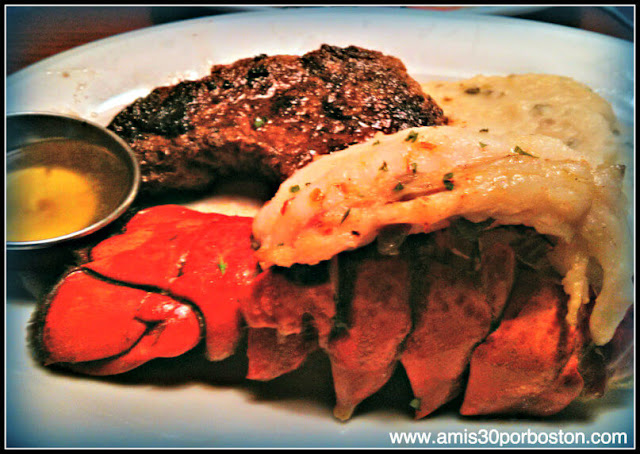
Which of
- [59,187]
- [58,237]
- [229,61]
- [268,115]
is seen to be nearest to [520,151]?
[268,115]

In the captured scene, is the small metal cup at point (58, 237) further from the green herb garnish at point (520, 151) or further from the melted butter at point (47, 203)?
the green herb garnish at point (520, 151)

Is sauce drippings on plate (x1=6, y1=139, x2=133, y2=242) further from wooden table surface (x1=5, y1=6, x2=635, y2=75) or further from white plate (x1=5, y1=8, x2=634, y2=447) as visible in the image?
wooden table surface (x1=5, y1=6, x2=635, y2=75)

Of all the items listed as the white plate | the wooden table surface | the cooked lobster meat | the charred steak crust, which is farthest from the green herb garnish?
the wooden table surface

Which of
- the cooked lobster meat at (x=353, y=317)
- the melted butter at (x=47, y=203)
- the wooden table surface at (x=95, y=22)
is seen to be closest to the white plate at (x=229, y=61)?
the cooked lobster meat at (x=353, y=317)

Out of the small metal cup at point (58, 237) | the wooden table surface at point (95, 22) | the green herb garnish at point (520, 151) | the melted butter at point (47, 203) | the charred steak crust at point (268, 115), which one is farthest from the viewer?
the wooden table surface at point (95, 22)

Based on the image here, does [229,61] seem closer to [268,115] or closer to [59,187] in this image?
[268,115]

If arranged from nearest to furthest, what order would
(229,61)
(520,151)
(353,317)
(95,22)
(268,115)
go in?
(520,151)
(353,317)
(268,115)
(229,61)
(95,22)
